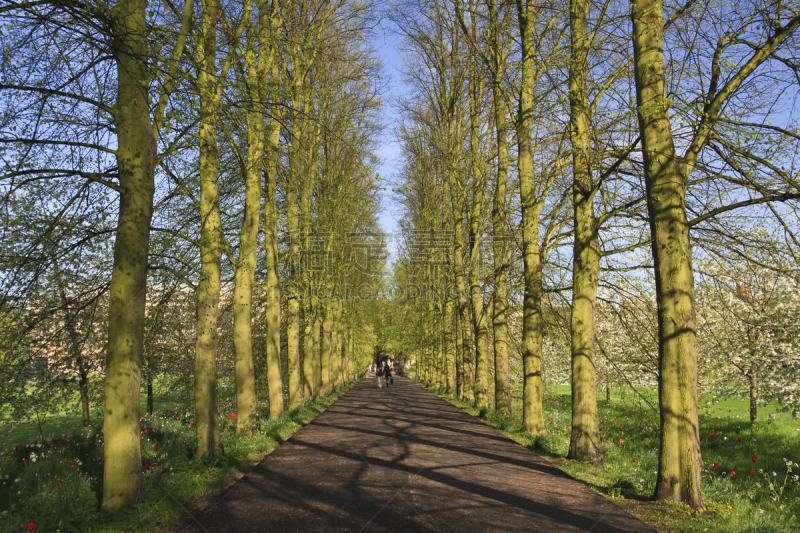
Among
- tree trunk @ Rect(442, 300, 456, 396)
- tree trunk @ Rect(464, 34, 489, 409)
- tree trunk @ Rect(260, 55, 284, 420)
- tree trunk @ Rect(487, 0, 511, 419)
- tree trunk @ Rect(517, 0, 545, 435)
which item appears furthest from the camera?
tree trunk @ Rect(442, 300, 456, 396)

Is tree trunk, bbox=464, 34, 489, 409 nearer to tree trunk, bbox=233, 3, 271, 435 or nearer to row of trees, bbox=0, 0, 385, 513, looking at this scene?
row of trees, bbox=0, 0, 385, 513

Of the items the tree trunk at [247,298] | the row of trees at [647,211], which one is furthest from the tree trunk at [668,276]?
the tree trunk at [247,298]

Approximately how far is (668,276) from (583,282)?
98.9 inches

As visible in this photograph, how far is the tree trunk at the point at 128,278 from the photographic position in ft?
17.3

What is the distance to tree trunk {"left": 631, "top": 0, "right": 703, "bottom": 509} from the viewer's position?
5824 millimetres

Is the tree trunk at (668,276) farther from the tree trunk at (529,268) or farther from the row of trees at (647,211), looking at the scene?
the tree trunk at (529,268)

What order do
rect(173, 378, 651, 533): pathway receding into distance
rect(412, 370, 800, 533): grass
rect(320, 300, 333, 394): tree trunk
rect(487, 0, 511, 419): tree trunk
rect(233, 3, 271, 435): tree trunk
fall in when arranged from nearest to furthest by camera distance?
1. rect(173, 378, 651, 533): pathway receding into distance
2. rect(412, 370, 800, 533): grass
3. rect(233, 3, 271, 435): tree trunk
4. rect(487, 0, 511, 419): tree trunk
5. rect(320, 300, 333, 394): tree trunk

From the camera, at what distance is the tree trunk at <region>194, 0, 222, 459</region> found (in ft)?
26.3

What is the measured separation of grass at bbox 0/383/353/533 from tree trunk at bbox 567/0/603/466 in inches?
234

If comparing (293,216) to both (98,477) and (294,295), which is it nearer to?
(294,295)

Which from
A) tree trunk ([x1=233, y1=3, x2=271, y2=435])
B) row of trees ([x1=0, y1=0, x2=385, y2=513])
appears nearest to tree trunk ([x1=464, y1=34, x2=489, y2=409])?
row of trees ([x1=0, y1=0, x2=385, y2=513])

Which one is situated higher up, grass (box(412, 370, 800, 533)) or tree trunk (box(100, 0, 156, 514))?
tree trunk (box(100, 0, 156, 514))

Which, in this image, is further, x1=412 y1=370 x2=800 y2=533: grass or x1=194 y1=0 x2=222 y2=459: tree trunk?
x1=194 y1=0 x2=222 y2=459: tree trunk

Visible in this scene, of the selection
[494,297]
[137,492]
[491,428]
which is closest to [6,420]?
[137,492]
